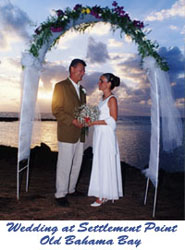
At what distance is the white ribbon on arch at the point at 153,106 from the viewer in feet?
13.4

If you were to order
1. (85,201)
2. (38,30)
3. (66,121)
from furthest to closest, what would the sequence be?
(85,201)
(66,121)
(38,30)

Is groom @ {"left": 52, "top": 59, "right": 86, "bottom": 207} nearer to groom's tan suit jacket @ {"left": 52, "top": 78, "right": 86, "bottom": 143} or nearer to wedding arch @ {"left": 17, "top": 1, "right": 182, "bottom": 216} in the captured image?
groom's tan suit jacket @ {"left": 52, "top": 78, "right": 86, "bottom": 143}

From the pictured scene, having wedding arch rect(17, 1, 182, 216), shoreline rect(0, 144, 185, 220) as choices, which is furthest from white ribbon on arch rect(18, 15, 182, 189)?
shoreline rect(0, 144, 185, 220)

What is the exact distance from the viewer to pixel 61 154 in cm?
484

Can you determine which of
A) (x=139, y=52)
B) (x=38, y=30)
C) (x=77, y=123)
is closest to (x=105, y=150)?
(x=77, y=123)

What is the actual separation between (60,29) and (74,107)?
1.42 metres

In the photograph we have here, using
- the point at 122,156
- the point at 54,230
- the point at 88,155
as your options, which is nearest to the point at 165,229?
the point at 54,230

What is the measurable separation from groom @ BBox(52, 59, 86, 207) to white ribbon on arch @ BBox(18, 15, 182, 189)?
0.51 meters

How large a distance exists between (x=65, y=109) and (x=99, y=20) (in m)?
1.70

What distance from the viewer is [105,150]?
4609 millimetres

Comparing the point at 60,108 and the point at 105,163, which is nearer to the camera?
the point at 105,163

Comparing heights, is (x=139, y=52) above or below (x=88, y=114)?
above

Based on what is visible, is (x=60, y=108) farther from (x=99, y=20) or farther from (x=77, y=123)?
(x=99, y=20)

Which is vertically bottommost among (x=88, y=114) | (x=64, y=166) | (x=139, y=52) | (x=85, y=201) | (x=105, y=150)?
(x=85, y=201)
